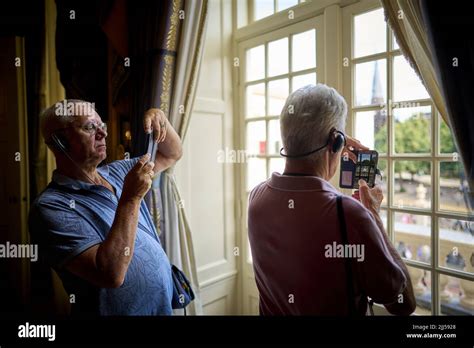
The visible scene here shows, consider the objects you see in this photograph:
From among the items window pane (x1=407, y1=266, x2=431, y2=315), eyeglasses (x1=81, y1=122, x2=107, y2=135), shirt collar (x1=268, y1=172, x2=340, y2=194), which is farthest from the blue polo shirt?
window pane (x1=407, y1=266, x2=431, y2=315)

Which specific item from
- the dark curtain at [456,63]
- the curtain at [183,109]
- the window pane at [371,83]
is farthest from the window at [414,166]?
the curtain at [183,109]

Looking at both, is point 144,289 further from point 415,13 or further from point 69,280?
point 415,13

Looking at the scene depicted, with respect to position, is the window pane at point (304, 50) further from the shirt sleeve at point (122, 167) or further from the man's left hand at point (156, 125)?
the shirt sleeve at point (122, 167)

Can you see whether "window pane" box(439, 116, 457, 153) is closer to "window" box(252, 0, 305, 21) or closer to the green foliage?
the green foliage

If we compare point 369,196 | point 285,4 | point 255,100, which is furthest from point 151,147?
point 285,4

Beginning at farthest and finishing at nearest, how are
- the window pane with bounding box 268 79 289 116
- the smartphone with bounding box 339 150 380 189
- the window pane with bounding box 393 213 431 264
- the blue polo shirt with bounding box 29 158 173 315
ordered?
1. the window pane with bounding box 268 79 289 116
2. the window pane with bounding box 393 213 431 264
3. the smartphone with bounding box 339 150 380 189
4. the blue polo shirt with bounding box 29 158 173 315

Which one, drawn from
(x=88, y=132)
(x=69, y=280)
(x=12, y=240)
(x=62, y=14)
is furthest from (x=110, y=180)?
(x=62, y=14)

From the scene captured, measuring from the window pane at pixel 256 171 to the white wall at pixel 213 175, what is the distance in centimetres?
9

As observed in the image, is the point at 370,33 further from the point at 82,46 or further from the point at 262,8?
the point at 82,46

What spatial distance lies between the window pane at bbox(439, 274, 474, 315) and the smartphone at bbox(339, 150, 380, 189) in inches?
17.4

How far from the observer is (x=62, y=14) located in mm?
1068

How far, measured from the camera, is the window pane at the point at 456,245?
898mm

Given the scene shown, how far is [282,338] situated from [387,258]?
43 cm

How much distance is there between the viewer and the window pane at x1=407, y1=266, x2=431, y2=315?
3.22 feet
